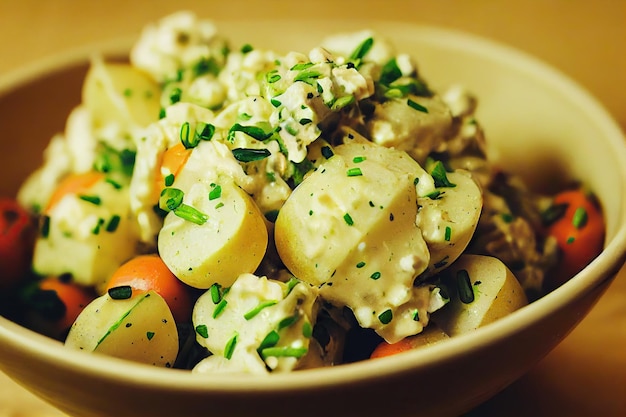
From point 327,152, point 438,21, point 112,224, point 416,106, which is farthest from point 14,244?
point 438,21

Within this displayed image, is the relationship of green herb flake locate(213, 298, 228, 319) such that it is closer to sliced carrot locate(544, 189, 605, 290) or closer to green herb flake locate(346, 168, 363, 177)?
green herb flake locate(346, 168, 363, 177)

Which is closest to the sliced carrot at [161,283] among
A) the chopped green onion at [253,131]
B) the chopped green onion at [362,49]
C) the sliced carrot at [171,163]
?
the sliced carrot at [171,163]

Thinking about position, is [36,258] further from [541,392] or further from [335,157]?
[541,392]

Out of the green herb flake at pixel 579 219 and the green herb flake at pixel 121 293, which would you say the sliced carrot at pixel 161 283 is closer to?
the green herb flake at pixel 121 293

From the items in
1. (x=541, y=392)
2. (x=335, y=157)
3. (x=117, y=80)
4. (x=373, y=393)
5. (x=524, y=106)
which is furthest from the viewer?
(x=524, y=106)

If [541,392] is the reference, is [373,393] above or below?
above

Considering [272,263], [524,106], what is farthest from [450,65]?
[272,263]
